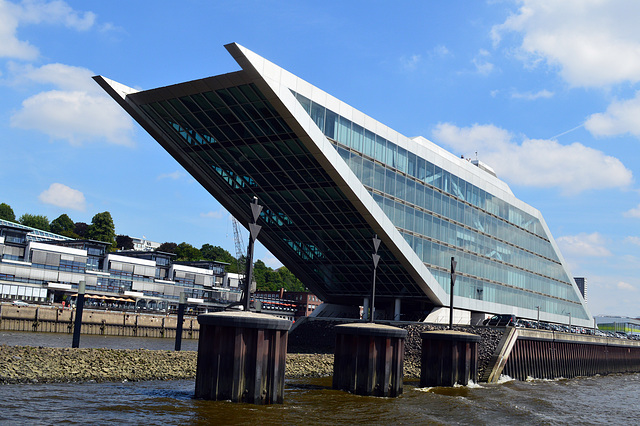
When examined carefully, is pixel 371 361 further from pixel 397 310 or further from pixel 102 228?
pixel 102 228

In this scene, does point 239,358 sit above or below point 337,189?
below

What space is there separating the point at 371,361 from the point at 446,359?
31.9 ft

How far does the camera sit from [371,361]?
34.2 m

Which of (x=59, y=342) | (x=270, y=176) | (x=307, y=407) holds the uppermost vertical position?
(x=270, y=176)

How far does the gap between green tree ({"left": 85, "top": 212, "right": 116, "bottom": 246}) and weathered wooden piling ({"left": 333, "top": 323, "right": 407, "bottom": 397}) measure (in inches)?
5939

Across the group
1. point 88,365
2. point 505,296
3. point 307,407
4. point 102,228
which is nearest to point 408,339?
point 307,407

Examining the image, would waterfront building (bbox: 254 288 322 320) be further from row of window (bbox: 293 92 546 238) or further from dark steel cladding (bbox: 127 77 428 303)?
dark steel cladding (bbox: 127 77 428 303)

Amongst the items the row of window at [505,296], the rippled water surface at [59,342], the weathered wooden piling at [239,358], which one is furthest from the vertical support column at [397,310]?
the weathered wooden piling at [239,358]

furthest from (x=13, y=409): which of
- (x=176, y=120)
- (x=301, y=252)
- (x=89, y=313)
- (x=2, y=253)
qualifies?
(x=2, y=253)

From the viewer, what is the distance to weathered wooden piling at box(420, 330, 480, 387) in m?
41.8

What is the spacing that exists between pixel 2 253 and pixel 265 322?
94577 millimetres

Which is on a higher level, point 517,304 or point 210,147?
point 210,147

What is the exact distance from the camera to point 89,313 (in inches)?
3536

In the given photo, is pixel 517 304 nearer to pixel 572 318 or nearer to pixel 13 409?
pixel 572 318
